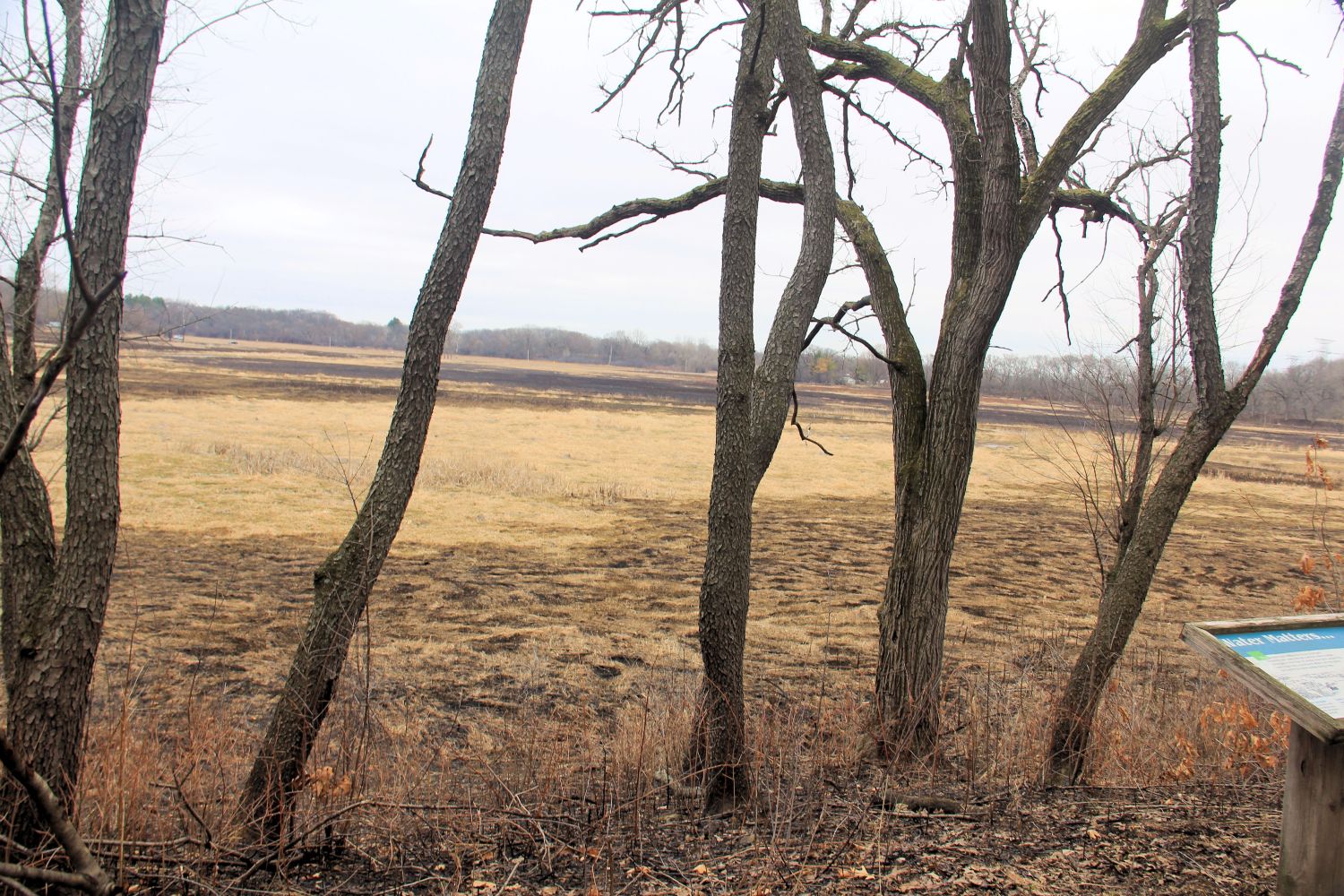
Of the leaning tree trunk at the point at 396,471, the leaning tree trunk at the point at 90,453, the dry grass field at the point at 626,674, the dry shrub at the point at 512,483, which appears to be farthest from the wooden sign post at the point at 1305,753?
the dry shrub at the point at 512,483

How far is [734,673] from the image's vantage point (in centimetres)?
444

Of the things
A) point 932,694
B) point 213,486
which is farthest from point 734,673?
point 213,486

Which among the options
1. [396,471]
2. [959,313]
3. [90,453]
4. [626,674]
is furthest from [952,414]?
[626,674]

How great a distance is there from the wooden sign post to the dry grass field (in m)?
0.42

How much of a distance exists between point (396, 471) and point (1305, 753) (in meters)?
3.66

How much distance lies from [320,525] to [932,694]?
13301 mm

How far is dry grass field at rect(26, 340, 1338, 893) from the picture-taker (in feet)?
11.7

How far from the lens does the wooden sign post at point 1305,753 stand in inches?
112

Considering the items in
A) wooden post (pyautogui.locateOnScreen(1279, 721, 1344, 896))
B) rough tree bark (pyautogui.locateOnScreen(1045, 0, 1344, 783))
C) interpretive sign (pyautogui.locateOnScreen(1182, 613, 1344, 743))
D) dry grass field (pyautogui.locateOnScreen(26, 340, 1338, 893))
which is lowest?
dry grass field (pyautogui.locateOnScreen(26, 340, 1338, 893))

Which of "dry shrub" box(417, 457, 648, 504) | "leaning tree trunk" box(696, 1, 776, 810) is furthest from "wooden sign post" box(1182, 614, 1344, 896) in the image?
"dry shrub" box(417, 457, 648, 504)

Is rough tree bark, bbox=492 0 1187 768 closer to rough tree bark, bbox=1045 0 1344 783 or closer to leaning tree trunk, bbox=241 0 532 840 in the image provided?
rough tree bark, bbox=1045 0 1344 783

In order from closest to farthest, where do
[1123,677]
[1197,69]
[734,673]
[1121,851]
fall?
1. [1121,851]
2. [734,673]
3. [1197,69]
4. [1123,677]

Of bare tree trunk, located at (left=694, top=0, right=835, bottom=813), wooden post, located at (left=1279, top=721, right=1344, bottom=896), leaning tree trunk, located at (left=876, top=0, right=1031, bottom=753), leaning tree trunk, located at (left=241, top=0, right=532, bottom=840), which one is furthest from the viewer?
leaning tree trunk, located at (left=876, top=0, right=1031, bottom=753)

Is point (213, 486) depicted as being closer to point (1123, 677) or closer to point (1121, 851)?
point (1123, 677)
